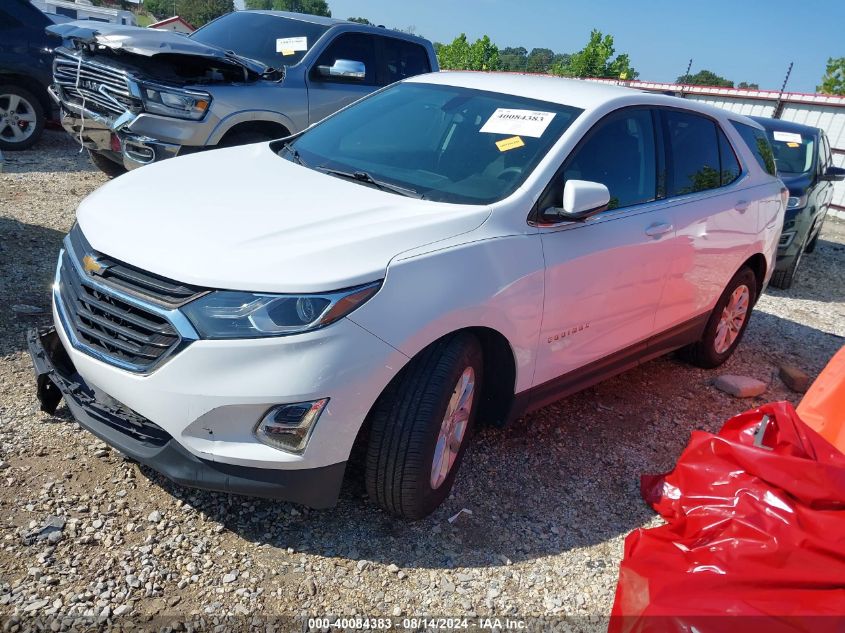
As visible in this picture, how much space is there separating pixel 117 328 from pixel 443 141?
1.83 metres

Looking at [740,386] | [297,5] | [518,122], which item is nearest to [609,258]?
[518,122]

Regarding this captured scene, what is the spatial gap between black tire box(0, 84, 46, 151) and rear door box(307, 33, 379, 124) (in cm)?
378

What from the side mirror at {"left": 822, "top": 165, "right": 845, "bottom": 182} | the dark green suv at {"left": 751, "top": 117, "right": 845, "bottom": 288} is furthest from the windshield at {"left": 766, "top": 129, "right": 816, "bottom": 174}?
the side mirror at {"left": 822, "top": 165, "right": 845, "bottom": 182}

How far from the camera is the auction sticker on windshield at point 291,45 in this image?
22.7 ft

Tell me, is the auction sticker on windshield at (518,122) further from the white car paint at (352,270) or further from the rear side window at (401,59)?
the rear side window at (401,59)

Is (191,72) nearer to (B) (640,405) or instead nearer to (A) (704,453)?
(B) (640,405)

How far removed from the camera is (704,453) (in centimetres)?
319

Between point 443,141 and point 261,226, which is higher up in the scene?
point 443,141

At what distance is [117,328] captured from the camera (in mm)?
2443

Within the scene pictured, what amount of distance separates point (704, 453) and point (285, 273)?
6.92ft

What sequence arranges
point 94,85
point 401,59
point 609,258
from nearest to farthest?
point 609,258
point 94,85
point 401,59

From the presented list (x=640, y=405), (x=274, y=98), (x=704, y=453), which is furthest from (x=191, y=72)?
(x=704, y=453)

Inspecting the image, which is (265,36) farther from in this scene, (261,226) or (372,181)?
(261,226)

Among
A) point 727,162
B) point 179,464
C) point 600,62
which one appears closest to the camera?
point 179,464
